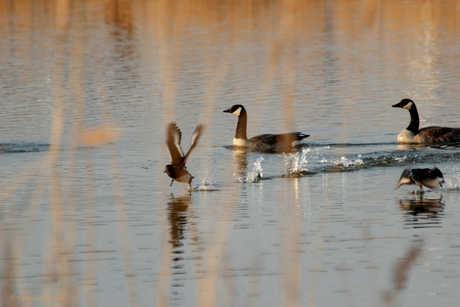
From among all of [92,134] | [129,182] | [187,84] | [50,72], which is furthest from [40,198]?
[50,72]

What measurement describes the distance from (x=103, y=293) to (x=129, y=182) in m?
5.81

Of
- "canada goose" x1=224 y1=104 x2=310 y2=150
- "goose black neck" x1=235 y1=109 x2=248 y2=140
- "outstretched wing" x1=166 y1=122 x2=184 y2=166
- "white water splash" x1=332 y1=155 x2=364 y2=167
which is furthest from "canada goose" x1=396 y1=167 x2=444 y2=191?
"goose black neck" x1=235 y1=109 x2=248 y2=140

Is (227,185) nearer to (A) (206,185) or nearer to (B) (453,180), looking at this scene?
(A) (206,185)

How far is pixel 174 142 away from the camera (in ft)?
35.1

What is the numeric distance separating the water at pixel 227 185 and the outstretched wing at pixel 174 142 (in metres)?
0.50

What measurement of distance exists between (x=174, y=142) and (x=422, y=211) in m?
3.74

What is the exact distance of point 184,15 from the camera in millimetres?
5035

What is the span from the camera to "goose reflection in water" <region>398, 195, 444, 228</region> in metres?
8.82

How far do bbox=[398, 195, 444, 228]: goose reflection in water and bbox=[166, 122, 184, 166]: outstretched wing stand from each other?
133 inches

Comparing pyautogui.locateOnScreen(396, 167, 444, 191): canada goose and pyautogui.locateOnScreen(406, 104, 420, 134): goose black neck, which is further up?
pyautogui.locateOnScreen(406, 104, 420, 134): goose black neck

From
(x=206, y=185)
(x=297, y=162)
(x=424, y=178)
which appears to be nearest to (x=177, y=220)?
(x=206, y=185)

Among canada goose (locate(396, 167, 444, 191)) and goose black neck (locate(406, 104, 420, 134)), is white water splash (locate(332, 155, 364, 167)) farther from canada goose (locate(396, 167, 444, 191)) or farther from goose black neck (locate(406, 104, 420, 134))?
goose black neck (locate(406, 104, 420, 134))

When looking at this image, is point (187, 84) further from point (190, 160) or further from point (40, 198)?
point (40, 198)

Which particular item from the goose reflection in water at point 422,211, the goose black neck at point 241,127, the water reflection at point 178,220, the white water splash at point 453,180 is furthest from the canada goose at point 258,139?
the goose reflection in water at point 422,211
